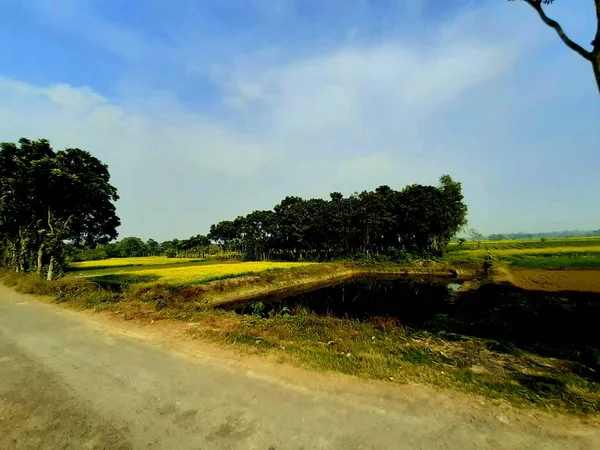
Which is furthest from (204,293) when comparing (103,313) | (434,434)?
(434,434)

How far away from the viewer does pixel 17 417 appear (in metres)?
5.23

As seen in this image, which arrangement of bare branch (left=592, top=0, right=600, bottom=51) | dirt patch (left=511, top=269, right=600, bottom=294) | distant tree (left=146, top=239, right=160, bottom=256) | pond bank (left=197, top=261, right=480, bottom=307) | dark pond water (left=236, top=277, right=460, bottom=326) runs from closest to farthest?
bare branch (left=592, top=0, right=600, bottom=51) → dark pond water (left=236, top=277, right=460, bottom=326) → dirt patch (left=511, top=269, right=600, bottom=294) → pond bank (left=197, top=261, right=480, bottom=307) → distant tree (left=146, top=239, right=160, bottom=256)

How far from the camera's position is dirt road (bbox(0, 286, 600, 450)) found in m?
4.45

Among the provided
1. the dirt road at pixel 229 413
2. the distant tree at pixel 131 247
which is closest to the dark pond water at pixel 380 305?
the dirt road at pixel 229 413

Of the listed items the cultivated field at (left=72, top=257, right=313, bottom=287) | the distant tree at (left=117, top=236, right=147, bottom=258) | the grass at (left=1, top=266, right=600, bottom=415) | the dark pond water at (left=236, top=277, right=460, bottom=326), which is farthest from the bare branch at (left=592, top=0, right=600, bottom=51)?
the distant tree at (left=117, top=236, right=147, bottom=258)

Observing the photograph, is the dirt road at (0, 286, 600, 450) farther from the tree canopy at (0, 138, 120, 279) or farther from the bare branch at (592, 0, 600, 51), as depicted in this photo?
the tree canopy at (0, 138, 120, 279)

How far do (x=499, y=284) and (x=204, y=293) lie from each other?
28507 mm

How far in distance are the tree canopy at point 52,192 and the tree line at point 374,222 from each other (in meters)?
42.9

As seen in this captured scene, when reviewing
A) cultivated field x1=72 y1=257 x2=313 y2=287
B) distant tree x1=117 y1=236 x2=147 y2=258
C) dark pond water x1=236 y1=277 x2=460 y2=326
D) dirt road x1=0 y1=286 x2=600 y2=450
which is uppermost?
distant tree x1=117 y1=236 x2=147 y2=258

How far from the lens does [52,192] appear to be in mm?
24250

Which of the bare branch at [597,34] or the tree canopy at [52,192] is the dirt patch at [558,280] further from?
the tree canopy at [52,192]

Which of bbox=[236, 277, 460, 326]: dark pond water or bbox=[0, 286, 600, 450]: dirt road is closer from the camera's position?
bbox=[0, 286, 600, 450]: dirt road

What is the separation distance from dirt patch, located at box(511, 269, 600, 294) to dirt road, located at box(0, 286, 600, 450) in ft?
93.4

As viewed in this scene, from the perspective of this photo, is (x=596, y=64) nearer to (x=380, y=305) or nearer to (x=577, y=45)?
(x=577, y=45)
